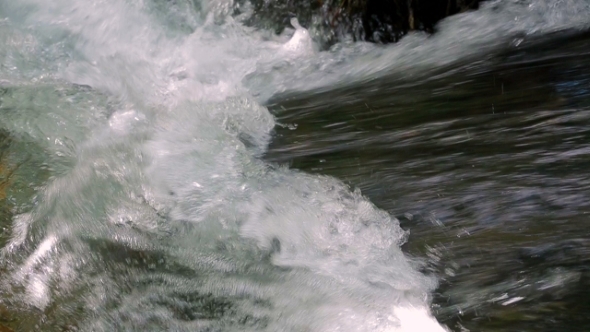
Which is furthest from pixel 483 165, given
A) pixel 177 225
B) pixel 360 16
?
pixel 360 16

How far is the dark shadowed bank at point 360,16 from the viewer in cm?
512

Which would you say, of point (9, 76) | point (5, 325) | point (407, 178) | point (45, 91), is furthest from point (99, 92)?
point (407, 178)

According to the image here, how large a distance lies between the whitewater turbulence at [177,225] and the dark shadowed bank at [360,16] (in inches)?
49.2

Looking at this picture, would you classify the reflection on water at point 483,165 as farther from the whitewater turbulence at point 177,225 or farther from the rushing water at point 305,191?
the whitewater turbulence at point 177,225

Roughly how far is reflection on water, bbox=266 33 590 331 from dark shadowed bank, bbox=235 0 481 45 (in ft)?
2.93

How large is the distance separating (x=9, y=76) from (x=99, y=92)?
736 millimetres

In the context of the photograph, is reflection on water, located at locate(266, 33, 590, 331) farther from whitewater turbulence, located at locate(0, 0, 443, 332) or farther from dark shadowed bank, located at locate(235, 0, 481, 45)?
dark shadowed bank, located at locate(235, 0, 481, 45)

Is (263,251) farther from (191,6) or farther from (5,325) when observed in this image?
(191,6)

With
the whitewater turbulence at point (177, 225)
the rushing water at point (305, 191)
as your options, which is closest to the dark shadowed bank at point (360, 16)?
the rushing water at point (305, 191)

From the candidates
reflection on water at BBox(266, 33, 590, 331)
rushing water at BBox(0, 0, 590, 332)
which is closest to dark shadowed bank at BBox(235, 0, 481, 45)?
rushing water at BBox(0, 0, 590, 332)

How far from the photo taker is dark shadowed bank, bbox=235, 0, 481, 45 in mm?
5121

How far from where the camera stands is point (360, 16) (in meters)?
5.22

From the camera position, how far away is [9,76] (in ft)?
14.2

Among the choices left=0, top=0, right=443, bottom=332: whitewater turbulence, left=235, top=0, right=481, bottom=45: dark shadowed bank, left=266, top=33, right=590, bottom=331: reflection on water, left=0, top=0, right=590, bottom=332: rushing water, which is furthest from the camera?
left=235, top=0, right=481, bottom=45: dark shadowed bank
